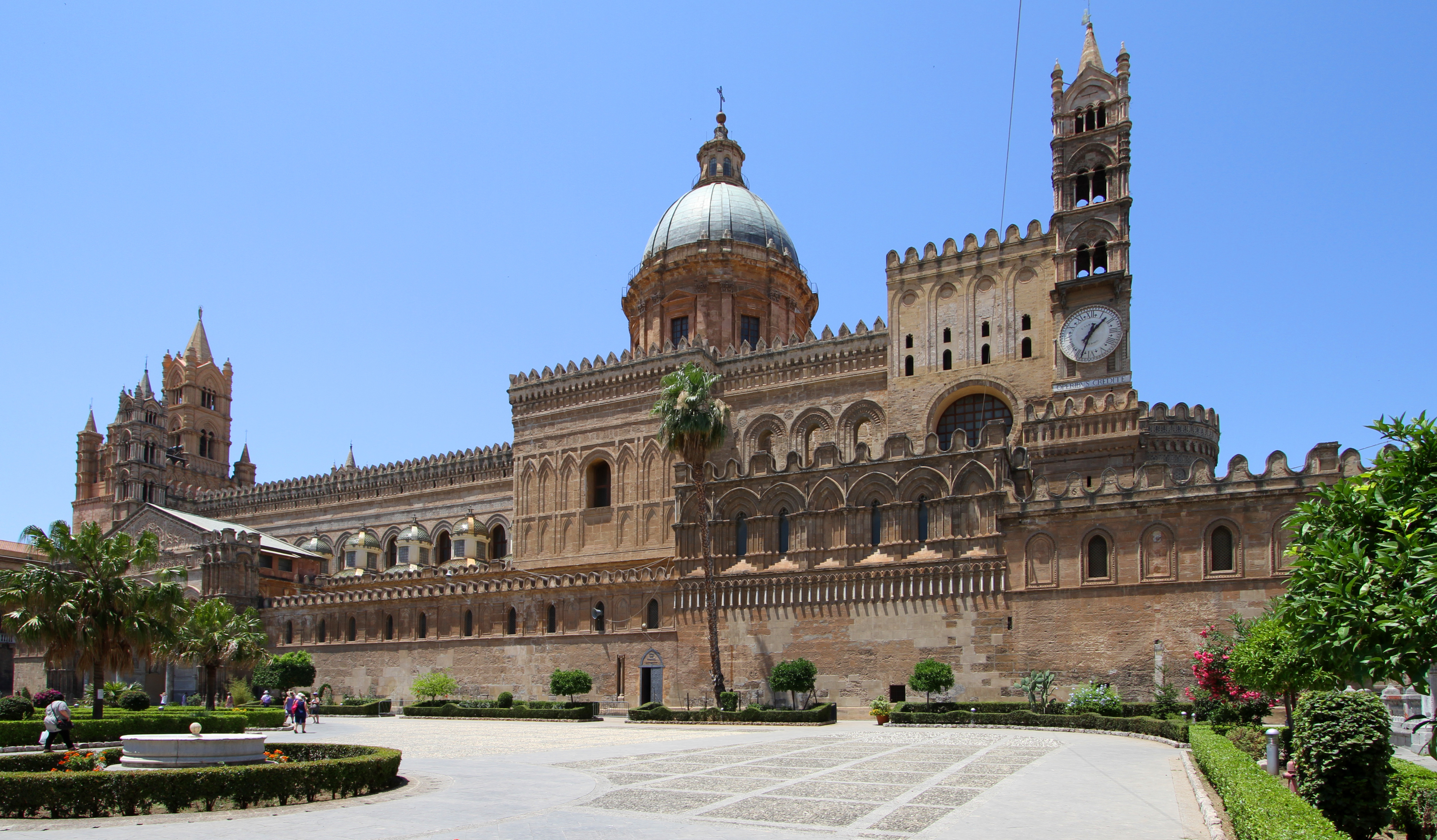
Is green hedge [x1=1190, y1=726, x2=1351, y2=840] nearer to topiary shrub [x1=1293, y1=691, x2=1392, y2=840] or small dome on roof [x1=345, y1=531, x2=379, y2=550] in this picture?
topiary shrub [x1=1293, y1=691, x2=1392, y2=840]

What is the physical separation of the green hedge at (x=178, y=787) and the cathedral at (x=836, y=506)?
958 inches

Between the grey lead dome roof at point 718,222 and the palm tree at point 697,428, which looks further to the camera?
the grey lead dome roof at point 718,222

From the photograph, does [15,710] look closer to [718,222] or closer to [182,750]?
[182,750]

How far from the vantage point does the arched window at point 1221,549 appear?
3391 cm

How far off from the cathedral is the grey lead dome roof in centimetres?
17

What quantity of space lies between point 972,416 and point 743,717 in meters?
15.7

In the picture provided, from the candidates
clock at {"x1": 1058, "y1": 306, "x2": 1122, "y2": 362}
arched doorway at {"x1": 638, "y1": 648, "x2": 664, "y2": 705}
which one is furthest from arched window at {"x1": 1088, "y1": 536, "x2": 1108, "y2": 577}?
arched doorway at {"x1": 638, "y1": 648, "x2": 664, "y2": 705}

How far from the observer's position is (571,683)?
140ft

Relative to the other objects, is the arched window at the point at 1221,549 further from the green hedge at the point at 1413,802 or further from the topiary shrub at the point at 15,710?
the topiary shrub at the point at 15,710

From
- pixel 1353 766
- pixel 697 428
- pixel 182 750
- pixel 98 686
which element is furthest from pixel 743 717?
pixel 1353 766

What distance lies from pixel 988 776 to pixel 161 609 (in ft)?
91.6

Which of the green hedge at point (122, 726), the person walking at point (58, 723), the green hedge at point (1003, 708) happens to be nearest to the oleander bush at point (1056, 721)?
the green hedge at point (1003, 708)

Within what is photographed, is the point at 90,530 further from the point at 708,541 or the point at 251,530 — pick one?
the point at 251,530

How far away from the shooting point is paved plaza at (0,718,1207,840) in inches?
552
